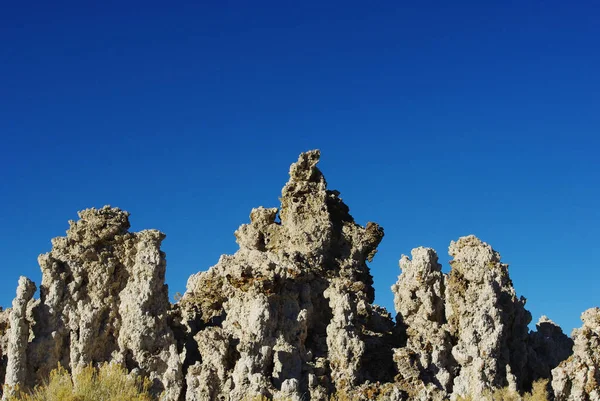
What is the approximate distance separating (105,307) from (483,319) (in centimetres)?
1712

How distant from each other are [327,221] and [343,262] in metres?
2.34

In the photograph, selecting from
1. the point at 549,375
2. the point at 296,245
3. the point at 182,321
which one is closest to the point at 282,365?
the point at 182,321

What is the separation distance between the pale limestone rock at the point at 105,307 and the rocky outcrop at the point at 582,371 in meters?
16.7

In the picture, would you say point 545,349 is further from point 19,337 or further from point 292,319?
point 19,337

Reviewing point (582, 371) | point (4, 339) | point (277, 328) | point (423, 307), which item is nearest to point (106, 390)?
point (277, 328)

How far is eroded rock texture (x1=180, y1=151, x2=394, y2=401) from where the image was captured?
39.2 m

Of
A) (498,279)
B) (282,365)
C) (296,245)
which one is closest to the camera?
(282,365)

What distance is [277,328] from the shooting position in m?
41.2

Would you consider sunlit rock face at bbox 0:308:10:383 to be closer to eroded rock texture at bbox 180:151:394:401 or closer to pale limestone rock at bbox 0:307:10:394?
pale limestone rock at bbox 0:307:10:394

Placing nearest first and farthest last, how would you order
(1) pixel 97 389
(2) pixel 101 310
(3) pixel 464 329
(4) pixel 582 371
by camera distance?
(1) pixel 97 389
(4) pixel 582 371
(2) pixel 101 310
(3) pixel 464 329

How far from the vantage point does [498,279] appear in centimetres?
4328

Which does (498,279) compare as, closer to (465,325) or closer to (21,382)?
(465,325)

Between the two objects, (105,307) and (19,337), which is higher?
(105,307)

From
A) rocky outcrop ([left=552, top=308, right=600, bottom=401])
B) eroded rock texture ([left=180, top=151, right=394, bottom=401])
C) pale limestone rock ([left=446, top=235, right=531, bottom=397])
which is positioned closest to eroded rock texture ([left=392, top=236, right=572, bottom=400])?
pale limestone rock ([left=446, top=235, right=531, bottom=397])
